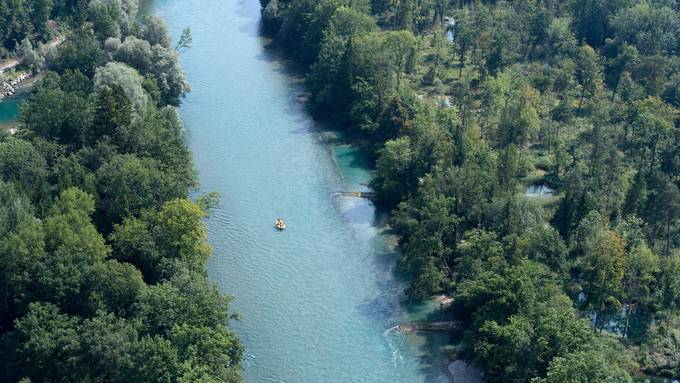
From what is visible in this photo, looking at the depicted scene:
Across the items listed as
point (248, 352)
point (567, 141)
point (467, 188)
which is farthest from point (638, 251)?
point (248, 352)

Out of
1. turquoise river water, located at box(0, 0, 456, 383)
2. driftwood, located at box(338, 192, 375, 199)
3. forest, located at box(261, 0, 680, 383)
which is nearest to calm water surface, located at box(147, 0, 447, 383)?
turquoise river water, located at box(0, 0, 456, 383)

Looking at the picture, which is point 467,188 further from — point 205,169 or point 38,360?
point 38,360

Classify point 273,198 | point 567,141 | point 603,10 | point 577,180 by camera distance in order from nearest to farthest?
point 577,180 < point 273,198 < point 567,141 < point 603,10

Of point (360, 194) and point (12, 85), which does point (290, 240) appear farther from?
point (12, 85)

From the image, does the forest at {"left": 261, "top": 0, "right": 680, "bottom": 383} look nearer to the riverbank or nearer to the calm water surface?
the calm water surface

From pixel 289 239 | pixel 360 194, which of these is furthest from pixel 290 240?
pixel 360 194

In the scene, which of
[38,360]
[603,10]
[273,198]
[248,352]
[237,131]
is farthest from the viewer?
[603,10]

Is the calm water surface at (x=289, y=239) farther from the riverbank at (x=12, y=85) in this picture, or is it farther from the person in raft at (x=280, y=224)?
the riverbank at (x=12, y=85)
